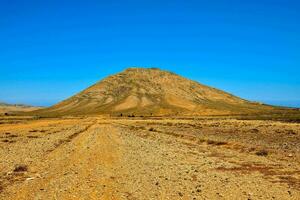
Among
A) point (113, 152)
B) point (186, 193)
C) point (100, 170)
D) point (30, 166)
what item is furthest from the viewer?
point (113, 152)

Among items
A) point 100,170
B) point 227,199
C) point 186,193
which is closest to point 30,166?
point 100,170

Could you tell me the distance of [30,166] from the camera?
982 inches

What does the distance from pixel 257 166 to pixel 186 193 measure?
10075 millimetres

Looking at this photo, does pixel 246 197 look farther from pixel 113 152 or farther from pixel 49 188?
pixel 113 152

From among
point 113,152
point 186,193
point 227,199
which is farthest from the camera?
point 113,152

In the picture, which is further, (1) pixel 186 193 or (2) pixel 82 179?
(2) pixel 82 179

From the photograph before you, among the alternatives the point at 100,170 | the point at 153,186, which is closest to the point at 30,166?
the point at 100,170

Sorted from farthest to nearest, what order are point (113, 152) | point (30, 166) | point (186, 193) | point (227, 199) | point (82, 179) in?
point (113, 152) → point (30, 166) → point (82, 179) → point (186, 193) → point (227, 199)

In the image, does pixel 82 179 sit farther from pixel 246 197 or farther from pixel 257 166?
pixel 257 166

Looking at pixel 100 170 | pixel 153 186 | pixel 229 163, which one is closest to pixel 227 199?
pixel 153 186

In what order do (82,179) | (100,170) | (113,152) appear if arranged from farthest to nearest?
(113,152) < (100,170) < (82,179)

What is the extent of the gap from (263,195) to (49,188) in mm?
10044

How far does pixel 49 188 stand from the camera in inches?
691

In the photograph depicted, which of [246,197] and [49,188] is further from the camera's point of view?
[49,188]
